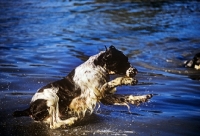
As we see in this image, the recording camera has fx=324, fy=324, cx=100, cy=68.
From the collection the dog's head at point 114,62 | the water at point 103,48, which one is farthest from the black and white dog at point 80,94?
the water at point 103,48

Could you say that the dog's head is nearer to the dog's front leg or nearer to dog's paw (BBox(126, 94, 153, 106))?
the dog's front leg

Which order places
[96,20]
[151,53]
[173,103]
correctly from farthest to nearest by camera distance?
[96,20] < [151,53] < [173,103]

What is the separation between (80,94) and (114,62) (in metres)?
0.75

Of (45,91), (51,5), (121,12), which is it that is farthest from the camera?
(51,5)

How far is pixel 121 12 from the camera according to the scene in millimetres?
21531

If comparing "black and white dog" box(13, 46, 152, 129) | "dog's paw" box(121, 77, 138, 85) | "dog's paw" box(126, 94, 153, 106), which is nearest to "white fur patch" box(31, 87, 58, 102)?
"black and white dog" box(13, 46, 152, 129)

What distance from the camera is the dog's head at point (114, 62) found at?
5066 millimetres

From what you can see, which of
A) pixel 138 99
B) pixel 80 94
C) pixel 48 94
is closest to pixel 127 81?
pixel 138 99

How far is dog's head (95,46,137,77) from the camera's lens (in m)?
5.07

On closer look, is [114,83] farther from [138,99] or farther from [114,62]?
[138,99]

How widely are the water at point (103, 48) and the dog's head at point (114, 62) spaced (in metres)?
0.74

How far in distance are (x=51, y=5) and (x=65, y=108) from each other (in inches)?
810

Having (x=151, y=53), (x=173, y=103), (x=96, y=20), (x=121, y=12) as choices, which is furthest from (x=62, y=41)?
(x=121, y=12)

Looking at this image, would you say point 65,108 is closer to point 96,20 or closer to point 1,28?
point 1,28
